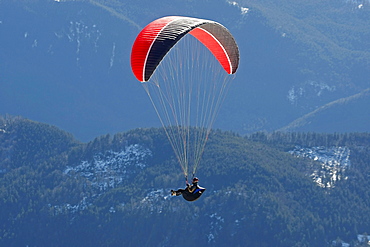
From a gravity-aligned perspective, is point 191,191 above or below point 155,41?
below

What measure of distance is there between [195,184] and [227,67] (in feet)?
50.8

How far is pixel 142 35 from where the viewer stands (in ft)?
301

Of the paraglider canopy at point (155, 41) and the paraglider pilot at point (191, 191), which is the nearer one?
the paraglider canopy at point (155, 41)

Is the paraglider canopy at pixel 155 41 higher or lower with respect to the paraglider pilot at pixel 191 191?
higher

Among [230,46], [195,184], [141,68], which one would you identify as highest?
[230,46]

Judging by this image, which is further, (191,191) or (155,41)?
(191,191)

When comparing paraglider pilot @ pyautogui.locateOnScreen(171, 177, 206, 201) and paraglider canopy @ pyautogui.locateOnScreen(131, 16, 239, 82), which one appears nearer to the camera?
paraglider canopy @ pyautogui.locateOnScreen(131, 16, 239, 82)

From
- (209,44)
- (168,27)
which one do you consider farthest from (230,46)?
(168,27)

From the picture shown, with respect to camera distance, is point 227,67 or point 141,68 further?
point 227,67

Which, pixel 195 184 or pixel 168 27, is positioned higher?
pixel 168 27

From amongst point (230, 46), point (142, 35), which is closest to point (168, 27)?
point (142, 35)

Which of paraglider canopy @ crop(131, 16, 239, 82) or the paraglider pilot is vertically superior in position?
paraglider canopy @ crop(131, 16, 239, 82)

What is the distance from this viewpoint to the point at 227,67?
102938 mm

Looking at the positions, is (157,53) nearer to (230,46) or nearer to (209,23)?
(209,23)
